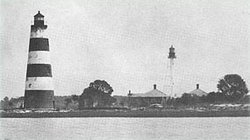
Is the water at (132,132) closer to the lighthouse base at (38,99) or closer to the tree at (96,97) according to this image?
the lighthouse base at (38,99)

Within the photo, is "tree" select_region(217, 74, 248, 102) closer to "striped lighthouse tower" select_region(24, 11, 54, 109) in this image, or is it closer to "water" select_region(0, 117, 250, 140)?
"water" select_region(0, 117, 250, 140)

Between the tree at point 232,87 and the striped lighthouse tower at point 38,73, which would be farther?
the striped lighthouse tower at point 38,73

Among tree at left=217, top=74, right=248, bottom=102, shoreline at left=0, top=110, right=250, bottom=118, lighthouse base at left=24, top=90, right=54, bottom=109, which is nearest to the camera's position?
tree at left=217, top=74, right=248, bottom=102

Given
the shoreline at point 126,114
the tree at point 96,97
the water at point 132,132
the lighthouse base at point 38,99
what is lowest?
the water at point 132,132

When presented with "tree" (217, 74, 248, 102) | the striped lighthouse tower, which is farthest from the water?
the striped lighthouse tower

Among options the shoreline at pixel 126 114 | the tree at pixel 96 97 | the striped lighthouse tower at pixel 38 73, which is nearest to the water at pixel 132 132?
the striped lighthouse tower at pixel 38 73

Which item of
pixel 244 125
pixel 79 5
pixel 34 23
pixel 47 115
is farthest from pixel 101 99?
pixel 79 5

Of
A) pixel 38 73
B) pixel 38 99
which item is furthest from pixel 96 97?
pixel 38 73
